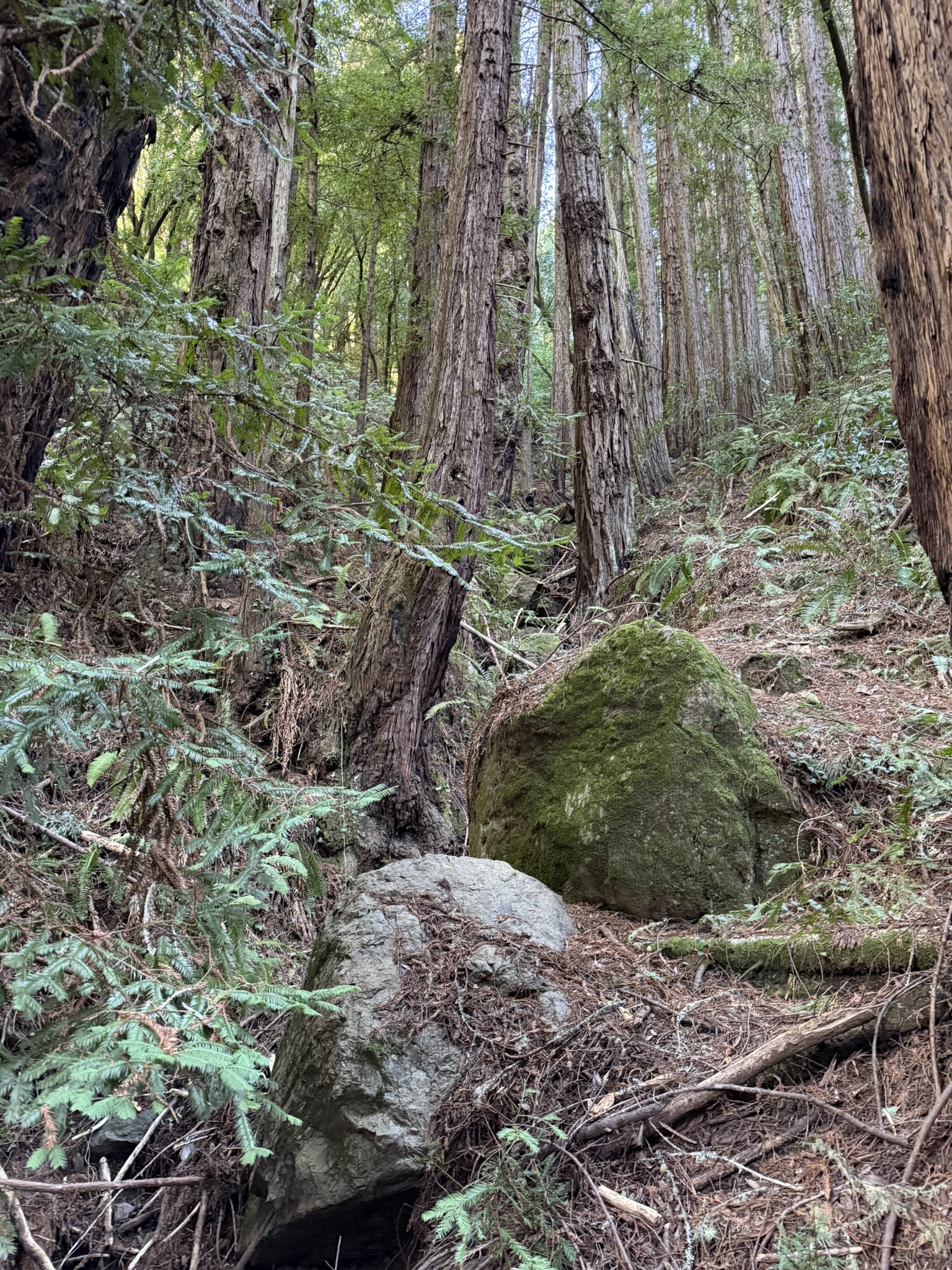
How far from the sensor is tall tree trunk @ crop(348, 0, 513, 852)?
4863 millimetres

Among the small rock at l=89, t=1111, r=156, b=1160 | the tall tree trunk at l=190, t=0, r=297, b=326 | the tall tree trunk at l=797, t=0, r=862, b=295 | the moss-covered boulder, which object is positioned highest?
the tall tree trunk at l=797, t=0, r=862, b=295

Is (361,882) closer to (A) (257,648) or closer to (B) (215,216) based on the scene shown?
(A) (257,648)

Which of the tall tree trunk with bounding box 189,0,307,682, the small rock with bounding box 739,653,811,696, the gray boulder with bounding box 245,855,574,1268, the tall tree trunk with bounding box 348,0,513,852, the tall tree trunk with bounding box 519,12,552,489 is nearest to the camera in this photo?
the gray boulder with bounding box 245,855,574,1268

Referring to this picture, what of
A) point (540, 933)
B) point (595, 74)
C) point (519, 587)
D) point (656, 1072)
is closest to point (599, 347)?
point (519, 587)

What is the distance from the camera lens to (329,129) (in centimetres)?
931

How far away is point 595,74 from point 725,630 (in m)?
9.85

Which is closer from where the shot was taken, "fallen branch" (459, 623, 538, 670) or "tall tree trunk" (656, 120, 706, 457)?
"fallen branch" (459, 623, 538, 670)

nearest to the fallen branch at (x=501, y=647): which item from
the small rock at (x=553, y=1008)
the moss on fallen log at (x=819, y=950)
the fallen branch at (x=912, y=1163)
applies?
the moss on fallen log at (x=819, y=950)

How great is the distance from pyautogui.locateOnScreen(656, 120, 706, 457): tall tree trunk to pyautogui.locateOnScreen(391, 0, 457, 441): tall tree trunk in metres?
6.75

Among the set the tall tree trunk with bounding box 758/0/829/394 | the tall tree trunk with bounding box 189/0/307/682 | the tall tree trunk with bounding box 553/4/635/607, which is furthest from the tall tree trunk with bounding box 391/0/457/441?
the tall tree trunk with bounding box 758/0/829/394

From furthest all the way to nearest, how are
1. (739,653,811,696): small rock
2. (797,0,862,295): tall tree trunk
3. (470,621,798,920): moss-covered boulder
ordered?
(797,0,862,295): tall tree trunk < (739,653,811,696): small rock < (470,621,798,920): moss-covered boulder

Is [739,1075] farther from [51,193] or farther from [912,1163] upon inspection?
[51,193]

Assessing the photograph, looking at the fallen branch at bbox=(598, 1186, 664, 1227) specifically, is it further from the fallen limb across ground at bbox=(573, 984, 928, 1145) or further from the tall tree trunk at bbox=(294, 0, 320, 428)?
the tall tree trunk at bbox=(294, 0, 320, 428)

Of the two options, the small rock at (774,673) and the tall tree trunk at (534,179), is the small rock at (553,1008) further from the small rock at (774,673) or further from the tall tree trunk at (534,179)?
the tall tree trunk at (534,179)
